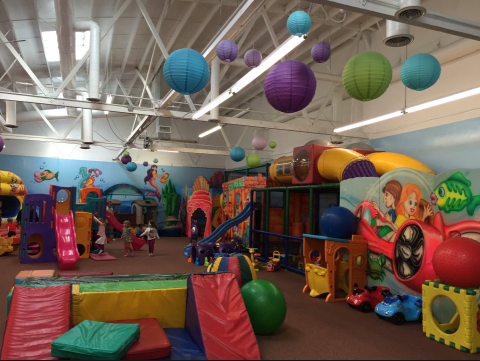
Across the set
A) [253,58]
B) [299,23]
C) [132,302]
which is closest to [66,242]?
[132,302]

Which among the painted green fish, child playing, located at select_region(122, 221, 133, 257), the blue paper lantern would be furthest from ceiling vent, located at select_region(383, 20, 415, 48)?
child playing, located at select_region(122, 221, 133, 257)

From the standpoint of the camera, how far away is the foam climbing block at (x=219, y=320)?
11.9ft

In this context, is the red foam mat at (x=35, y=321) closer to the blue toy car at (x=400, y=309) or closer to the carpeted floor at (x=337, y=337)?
the carpeted floor at (x=337, y=337)

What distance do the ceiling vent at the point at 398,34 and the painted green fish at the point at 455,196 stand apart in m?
2.00

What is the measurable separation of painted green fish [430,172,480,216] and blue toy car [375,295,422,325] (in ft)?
4.51

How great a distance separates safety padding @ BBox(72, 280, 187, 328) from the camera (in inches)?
161

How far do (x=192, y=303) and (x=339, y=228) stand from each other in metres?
3.46

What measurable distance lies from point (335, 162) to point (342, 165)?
0.19 meters

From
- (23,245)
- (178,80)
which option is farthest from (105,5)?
(23,245)

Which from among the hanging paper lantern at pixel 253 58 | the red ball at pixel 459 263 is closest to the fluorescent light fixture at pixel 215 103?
the hanging paper lantern at pixel 253 58

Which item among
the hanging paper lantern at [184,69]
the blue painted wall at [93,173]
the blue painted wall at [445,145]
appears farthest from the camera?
the blue painted wall at [93,173]

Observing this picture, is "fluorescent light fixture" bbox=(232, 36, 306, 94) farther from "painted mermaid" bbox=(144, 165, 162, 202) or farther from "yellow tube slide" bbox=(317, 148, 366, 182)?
"painted mermaid" bbox=(144, 165, 162, 202)

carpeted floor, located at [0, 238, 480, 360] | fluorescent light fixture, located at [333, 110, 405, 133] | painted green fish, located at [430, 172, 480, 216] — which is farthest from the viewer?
fluorescent light fixture, located at [333, 110, 405, 133]

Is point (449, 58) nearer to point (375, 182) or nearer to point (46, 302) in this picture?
point (375, 182)
